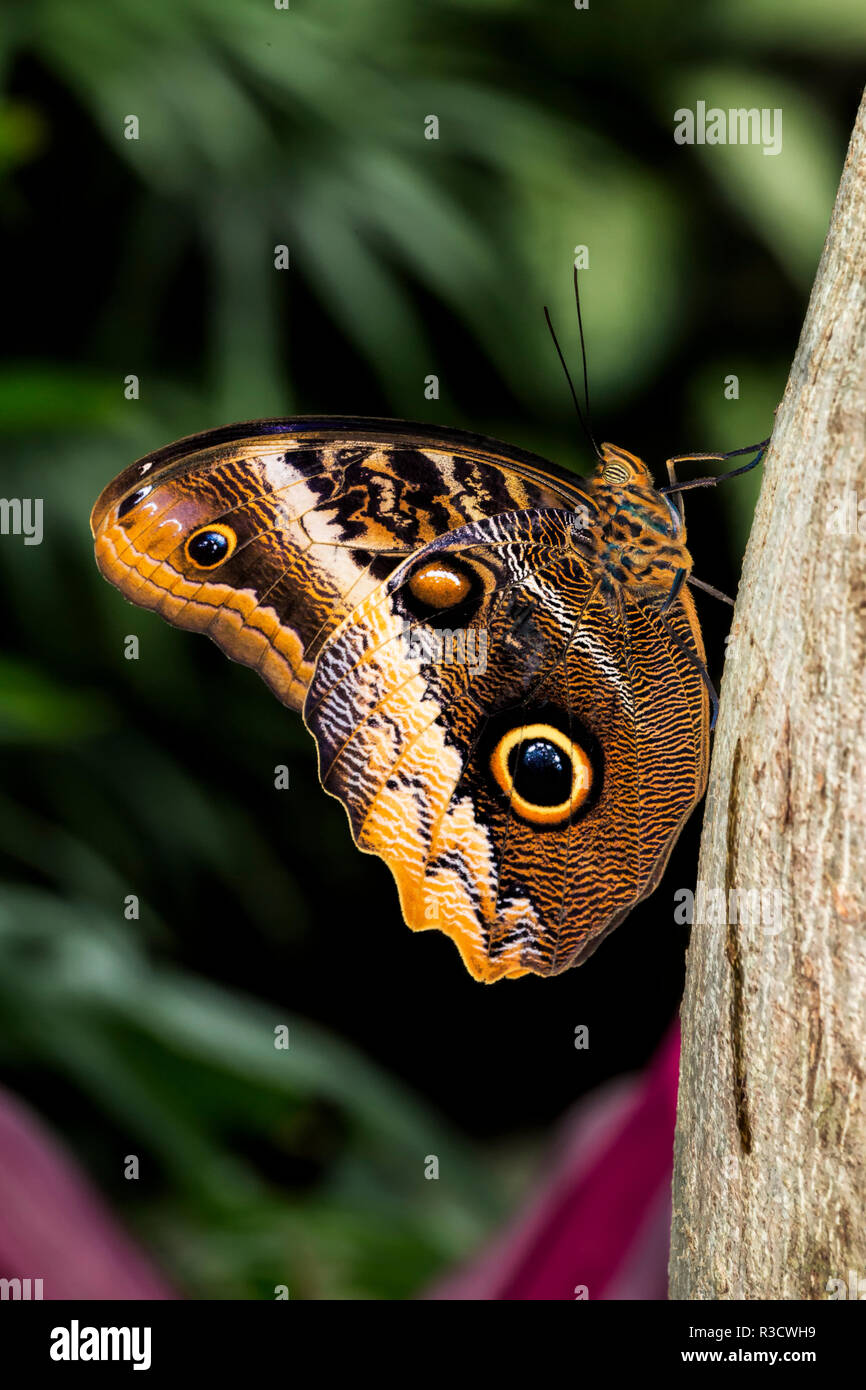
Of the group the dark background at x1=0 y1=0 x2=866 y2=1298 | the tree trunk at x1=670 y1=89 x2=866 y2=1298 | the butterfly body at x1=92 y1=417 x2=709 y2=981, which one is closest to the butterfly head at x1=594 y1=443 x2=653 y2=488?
the butterfly body at x1=92 y1=417 x2=709 y2=981

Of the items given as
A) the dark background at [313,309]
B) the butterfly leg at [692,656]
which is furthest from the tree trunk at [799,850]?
the dark background at [313,309]

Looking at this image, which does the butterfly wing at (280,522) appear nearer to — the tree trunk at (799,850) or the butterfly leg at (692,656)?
the butterfly leg at (692,656)

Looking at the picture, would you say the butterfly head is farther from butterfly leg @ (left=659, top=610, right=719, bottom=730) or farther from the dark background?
the dark background

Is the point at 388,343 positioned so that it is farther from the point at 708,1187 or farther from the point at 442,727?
the point at 708,1187

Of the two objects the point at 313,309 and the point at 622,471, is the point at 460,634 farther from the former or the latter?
the point at 313,309

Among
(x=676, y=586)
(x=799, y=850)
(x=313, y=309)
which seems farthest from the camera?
(x=313, y=309)

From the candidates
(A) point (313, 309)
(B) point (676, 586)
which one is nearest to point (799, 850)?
(B) point (676, 586)
